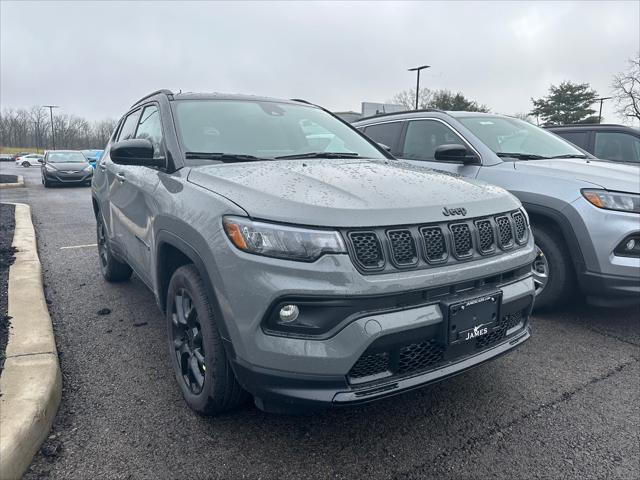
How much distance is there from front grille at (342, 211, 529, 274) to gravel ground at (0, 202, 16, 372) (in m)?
2.16

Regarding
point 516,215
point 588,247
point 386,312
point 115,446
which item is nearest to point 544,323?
point 588,247

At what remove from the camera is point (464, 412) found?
2.59 m

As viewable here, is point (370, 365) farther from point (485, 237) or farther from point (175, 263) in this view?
point (175, 263)

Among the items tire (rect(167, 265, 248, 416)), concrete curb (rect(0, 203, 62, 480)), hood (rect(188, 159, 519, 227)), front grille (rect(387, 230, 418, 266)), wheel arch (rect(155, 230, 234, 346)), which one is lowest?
concrete curb (rect(0, 203, 62, 480))

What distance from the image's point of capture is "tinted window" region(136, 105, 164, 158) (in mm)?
3095

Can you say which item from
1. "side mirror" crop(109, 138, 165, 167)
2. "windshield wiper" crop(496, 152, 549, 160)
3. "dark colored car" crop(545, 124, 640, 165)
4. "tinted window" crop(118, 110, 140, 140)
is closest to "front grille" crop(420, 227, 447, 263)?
"side mirror" crop(109, 138, 165, 167)

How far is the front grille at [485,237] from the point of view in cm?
232

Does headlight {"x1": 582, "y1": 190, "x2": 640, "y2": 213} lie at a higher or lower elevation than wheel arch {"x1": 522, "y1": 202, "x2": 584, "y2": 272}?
higher

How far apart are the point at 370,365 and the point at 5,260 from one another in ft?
15.2

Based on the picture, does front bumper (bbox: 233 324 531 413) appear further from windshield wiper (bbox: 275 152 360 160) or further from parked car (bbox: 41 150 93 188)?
parked car (bbox: 41 150 93 188)

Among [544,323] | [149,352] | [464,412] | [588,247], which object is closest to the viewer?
[464,412]

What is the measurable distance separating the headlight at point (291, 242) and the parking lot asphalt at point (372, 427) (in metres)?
1.01

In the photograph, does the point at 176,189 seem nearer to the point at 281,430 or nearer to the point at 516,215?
the point at 281,430

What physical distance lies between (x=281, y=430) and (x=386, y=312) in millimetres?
955
